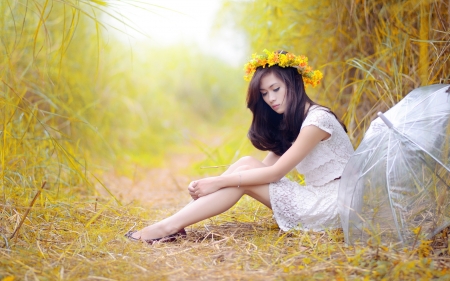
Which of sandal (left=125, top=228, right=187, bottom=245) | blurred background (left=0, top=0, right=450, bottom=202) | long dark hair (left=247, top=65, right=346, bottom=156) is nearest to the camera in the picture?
sandal (left=125, top=228, right=187, bottom=245)

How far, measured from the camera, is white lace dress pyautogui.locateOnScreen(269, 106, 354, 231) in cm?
231

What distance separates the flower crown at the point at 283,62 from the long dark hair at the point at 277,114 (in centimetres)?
3

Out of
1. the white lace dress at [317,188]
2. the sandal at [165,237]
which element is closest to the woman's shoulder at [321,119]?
the white lace dress at [317,188]

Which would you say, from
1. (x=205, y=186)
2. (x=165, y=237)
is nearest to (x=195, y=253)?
(x=165, y=237)

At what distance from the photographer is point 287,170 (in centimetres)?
234

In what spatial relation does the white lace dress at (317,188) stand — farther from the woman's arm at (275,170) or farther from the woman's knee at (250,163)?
the woman's knee at (250,163)

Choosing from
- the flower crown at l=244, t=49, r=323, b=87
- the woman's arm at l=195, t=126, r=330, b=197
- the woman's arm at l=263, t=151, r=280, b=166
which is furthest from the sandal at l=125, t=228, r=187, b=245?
the flower crown at l=244, t=49, r=323, b=87

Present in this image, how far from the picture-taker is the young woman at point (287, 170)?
2.32 metres

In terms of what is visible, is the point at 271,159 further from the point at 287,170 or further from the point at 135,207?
the point at 135,207

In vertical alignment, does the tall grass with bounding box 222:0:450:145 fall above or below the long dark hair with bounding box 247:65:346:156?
above

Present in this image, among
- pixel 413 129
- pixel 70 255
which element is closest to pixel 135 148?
pixel 70 255

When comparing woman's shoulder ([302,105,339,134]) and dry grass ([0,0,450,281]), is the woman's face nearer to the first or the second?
woman's shoulder ([302,105,339,134])

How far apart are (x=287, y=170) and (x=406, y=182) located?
0.58 m

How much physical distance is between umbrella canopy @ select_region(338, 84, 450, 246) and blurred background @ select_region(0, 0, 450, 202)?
1.53 feet
